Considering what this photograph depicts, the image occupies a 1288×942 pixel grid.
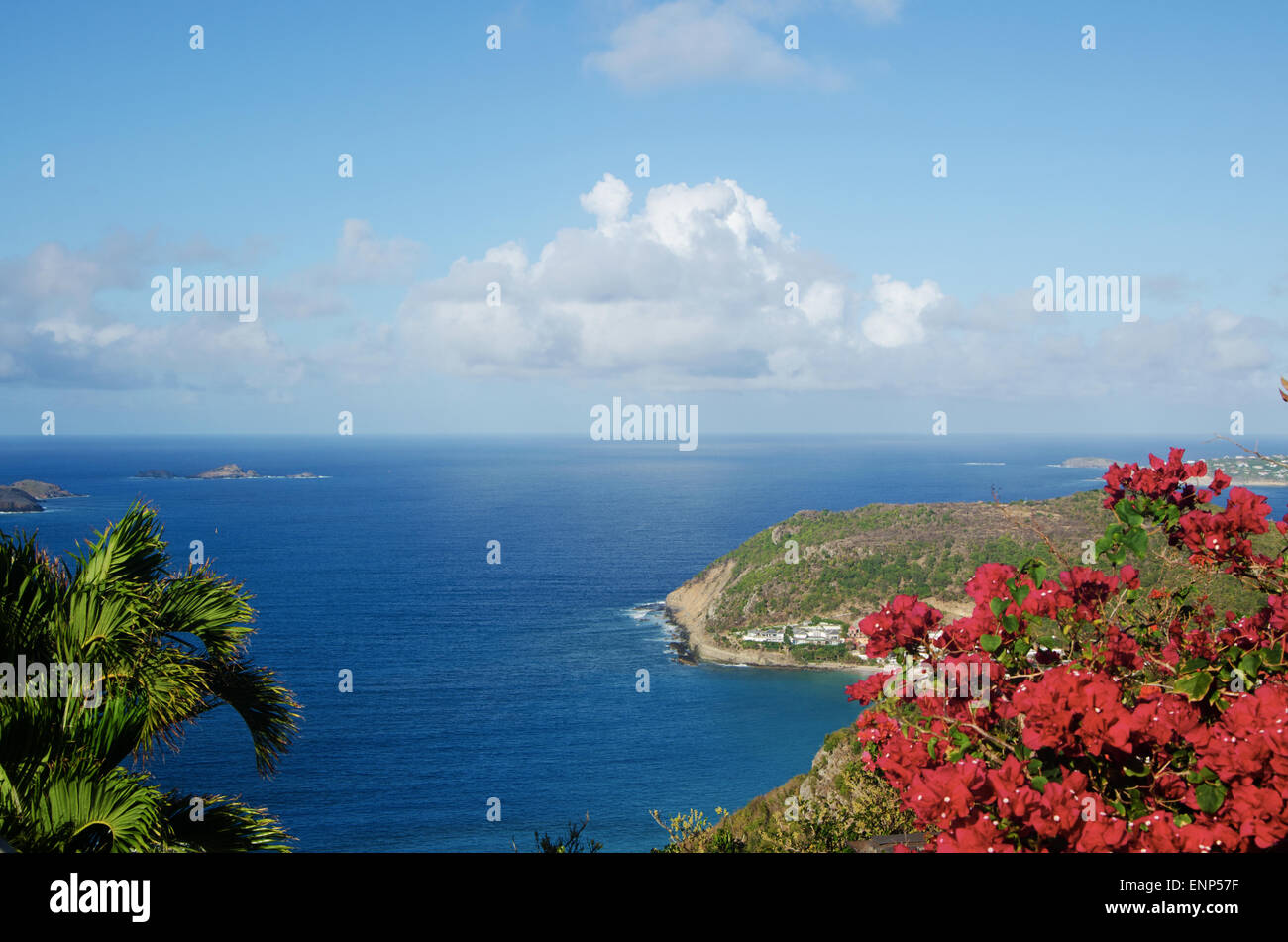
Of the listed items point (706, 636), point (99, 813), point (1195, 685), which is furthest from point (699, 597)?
point (1195, 685)

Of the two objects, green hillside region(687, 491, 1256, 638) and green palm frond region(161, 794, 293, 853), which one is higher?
green palm frond region(161, 794, 293, 853)

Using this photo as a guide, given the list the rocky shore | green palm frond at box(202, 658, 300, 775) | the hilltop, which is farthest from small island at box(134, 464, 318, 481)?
green palm frond at box(202, 658, 300, 775)

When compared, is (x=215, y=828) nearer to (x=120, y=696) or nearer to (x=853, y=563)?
(x=120, y=696)

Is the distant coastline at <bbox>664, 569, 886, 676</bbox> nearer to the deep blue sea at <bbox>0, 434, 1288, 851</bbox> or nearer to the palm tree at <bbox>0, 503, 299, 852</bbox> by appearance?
the deep blue sea at <bbox>0, 434, 1288, 851</bbox>

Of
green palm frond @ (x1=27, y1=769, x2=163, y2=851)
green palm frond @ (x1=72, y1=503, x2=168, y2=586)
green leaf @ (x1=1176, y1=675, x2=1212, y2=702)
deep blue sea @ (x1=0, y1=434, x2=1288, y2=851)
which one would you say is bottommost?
deep blue sea @ (x1=0, y1=434, x2=1288, y2=851)
